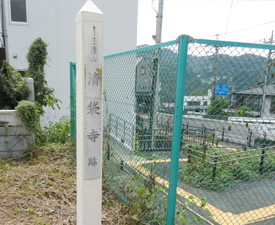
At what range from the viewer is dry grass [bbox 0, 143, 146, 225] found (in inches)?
103

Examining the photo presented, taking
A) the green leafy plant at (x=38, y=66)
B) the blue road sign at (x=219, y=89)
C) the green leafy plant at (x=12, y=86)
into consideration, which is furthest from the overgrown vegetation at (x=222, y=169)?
the green leafy plant at (x=38, y=66)

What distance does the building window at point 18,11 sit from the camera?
31.5 ft

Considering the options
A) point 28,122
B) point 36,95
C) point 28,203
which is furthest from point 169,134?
point 36,95

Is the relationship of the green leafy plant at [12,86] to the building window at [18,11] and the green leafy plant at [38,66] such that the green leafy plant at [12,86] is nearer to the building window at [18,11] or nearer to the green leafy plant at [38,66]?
the green leafy plant at [38,66]

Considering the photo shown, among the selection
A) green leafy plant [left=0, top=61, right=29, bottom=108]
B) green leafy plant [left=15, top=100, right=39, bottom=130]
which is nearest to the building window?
green leafy plant [left=0, top=61, right=29, bottom=108]

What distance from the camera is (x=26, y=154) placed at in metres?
4.54

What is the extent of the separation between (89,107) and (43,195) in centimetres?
207

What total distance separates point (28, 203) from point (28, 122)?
2.12 m

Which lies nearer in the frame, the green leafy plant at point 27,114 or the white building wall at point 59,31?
the green leafy plant at point 27,114

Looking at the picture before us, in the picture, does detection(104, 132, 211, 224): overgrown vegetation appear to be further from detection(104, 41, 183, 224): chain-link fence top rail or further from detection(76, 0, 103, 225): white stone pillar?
detection(76, 0, 103, 225): white stone pillar

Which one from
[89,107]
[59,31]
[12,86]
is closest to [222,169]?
[89,107]

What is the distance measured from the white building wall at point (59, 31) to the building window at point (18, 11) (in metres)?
0.28

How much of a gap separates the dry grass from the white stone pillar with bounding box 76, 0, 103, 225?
3.33ft

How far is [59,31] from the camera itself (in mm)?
10109
